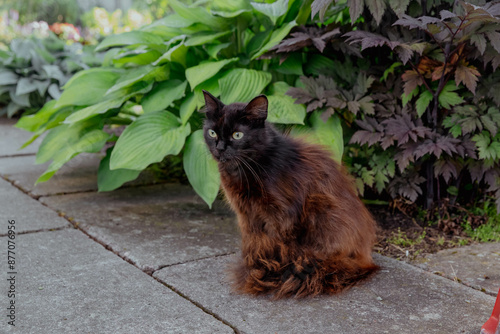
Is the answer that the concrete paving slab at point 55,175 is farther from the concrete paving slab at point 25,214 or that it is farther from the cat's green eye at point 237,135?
the cat's green eye at point 237,135

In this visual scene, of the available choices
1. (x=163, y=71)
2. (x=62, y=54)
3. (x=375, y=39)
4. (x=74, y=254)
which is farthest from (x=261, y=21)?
(x=62, y=54)

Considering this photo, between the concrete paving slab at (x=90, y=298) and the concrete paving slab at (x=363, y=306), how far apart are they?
0.36ft

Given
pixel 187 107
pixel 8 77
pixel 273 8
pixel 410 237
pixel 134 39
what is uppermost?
pixel 273 8

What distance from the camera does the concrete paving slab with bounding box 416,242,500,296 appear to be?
2.31 metres

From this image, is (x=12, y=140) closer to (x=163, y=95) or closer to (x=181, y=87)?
(x=163, y=95)

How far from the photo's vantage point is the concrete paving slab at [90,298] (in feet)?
6.08

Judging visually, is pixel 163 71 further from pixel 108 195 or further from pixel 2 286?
pixel 2 286

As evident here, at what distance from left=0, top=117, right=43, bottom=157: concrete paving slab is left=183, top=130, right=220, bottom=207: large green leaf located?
260 cm

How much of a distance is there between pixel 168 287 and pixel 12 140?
4.27 m

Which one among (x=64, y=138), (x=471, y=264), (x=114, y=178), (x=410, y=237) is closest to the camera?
(x=471, y=264)

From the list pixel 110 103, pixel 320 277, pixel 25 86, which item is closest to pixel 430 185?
pixel 320 277

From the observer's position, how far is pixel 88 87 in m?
3.60

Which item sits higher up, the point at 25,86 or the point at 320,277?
the point at 25,86

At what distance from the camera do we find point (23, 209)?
3352 millimetres
